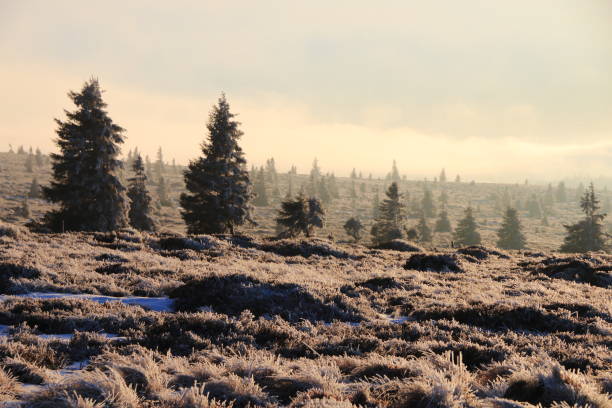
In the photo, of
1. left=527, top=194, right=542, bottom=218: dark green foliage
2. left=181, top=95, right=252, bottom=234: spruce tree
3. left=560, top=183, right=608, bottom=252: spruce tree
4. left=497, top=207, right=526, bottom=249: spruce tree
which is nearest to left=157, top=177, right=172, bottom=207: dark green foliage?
left=181, top=95, right=252, bottom=234: spruce tree

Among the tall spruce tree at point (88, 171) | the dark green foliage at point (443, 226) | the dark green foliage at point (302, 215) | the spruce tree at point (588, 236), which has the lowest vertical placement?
the dark green foliage at point (443, 226)

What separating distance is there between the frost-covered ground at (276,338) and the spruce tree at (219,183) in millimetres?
17088

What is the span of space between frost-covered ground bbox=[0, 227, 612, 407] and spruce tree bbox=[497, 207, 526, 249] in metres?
56.4

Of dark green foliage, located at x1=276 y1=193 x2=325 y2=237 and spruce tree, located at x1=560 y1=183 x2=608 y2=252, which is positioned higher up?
dark green foliage, located at x1=276 y1=193 x2=325 y2=237

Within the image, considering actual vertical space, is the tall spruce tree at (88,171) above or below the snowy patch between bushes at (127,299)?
above

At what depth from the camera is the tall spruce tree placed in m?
27.4

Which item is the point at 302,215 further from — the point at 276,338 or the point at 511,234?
the point at 511,234

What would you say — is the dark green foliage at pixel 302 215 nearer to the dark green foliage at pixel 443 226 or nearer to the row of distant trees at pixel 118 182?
the row of distant trees at pixel 118 182

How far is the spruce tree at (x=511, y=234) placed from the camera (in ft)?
214

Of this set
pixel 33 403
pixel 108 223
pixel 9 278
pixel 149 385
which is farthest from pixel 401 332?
pixel 108 223

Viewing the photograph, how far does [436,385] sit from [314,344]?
113 inches

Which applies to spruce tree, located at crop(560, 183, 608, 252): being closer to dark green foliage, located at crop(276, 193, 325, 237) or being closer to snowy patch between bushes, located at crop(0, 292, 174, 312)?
dark green foliage, located at crop(276, 193, 325, 237)

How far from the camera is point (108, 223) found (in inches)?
1093

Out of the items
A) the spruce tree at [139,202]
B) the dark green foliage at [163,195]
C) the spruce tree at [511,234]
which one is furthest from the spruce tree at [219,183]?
the dark green foliage at [163,195]
